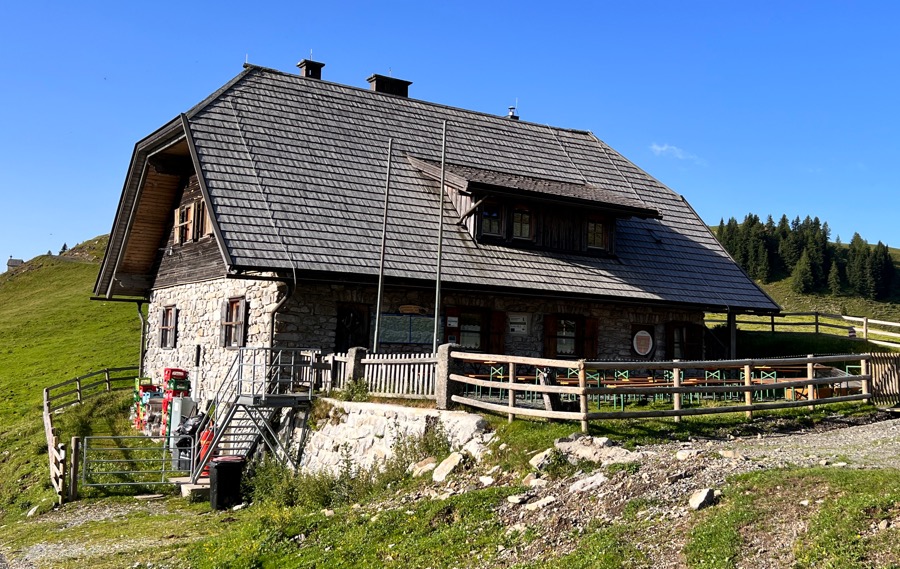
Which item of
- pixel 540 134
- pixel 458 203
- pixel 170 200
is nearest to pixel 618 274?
pixel 458 203

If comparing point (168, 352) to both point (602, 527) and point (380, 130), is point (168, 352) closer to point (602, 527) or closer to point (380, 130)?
point (380, 130)

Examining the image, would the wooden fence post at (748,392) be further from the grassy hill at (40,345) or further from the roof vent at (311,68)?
the roof vent at (311,68)

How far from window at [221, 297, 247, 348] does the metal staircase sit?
0.71 m

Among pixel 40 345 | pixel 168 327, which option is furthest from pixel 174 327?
pixel 40 345

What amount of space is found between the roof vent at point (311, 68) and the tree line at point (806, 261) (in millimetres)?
60965

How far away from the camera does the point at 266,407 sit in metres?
17.8

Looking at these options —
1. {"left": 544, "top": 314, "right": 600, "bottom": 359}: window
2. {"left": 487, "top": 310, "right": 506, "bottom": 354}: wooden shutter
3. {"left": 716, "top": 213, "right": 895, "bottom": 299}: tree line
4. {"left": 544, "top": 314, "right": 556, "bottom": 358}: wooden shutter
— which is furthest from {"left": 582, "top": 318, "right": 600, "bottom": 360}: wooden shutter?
{"left": 716, "top": 213, "right": 895, "bottom": 299}: tree line

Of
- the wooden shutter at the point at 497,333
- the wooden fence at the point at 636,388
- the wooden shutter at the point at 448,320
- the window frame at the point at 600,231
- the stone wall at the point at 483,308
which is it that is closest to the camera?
the wooden fence at the point at 636,388

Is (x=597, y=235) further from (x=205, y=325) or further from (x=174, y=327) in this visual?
(x=174, y=327)

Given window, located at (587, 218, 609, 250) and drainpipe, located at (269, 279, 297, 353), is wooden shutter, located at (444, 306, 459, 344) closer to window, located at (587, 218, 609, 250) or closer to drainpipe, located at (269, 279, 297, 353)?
drainpipe, located at (269, 279, 297, 353)

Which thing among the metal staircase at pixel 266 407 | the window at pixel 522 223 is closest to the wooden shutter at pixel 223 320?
the metal staircase at pixel 266 407

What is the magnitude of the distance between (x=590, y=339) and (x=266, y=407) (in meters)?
8.66

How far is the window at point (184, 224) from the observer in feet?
76.7

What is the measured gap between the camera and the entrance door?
64.7ft
